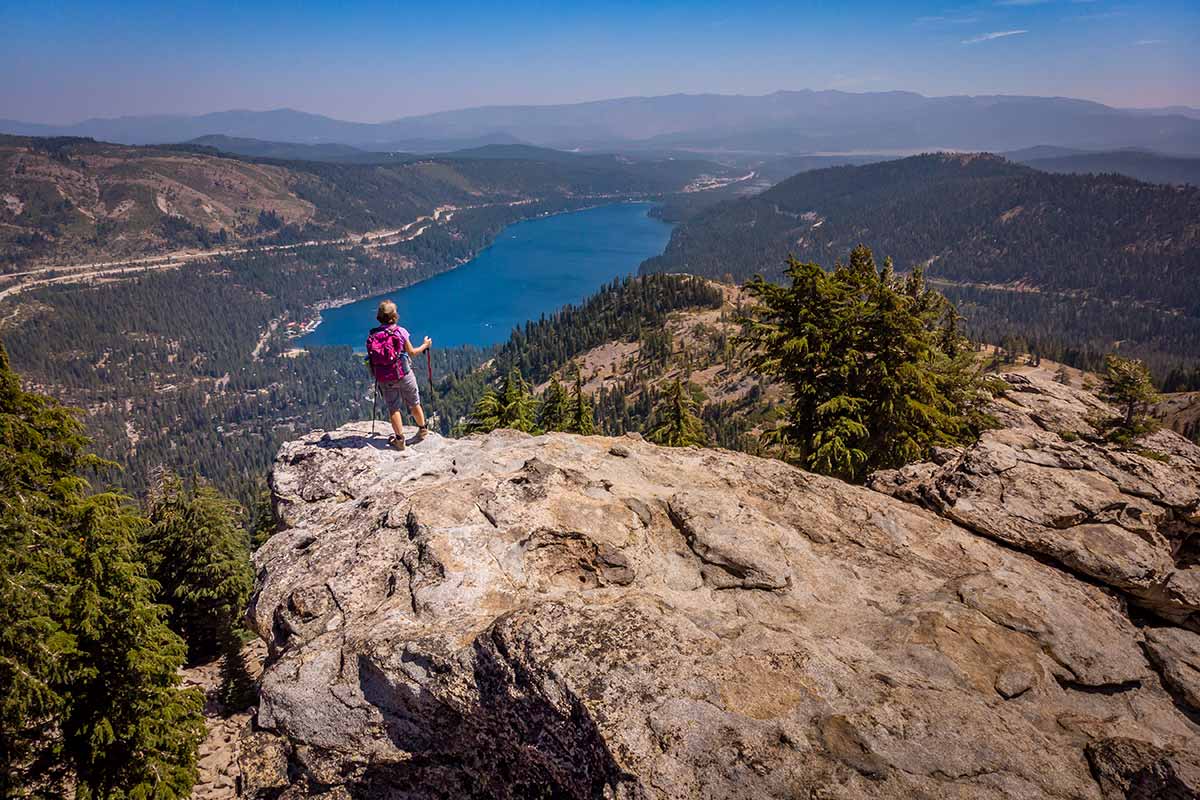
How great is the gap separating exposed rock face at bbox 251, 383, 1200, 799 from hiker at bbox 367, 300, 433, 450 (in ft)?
8.79

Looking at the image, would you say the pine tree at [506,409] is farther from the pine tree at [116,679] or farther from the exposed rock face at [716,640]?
the exposed rock face at [716,640]

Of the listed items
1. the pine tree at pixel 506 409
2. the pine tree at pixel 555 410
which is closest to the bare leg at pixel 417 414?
the pine tree at pixel 506 409

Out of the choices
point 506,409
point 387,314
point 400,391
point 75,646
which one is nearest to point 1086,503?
point 400,391

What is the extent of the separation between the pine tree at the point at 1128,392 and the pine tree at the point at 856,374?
5.35 meters

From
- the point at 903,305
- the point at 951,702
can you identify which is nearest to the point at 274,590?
the point at 951,702

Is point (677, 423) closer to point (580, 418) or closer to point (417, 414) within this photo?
point (580, 418)

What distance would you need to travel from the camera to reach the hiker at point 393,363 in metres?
17.4

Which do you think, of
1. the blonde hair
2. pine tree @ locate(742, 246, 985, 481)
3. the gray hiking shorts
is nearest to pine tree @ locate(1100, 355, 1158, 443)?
pine tree @ locate(742, 246, 985, 481)

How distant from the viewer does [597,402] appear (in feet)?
577

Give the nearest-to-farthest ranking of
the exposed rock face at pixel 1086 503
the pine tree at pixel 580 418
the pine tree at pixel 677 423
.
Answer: the exposed rock face at pixel 1086 503, the pine tree at pixel 677 423, the pine tree at pixel 580 418

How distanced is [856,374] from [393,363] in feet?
68.5

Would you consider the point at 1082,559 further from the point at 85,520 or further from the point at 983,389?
the point at 85,520

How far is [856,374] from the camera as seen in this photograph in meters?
27.4

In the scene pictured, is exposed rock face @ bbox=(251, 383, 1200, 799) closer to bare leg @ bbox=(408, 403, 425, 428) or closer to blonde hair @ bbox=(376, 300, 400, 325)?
bare leg @ bbox=(408, 403, 425, 428)
